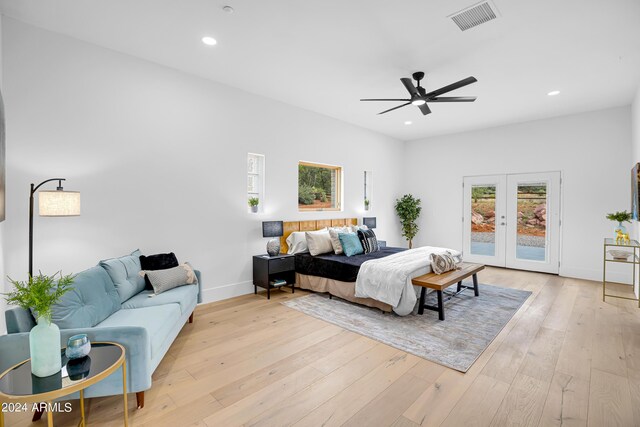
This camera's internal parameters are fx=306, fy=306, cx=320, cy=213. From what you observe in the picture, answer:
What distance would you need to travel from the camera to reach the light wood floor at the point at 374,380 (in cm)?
200

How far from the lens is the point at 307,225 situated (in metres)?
5.54

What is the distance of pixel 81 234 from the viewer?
3.24m

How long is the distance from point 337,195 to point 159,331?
14.8 feet

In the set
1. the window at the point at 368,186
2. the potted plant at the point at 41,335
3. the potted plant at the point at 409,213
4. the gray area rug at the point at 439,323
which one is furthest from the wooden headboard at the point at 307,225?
the potted plant at the point at 41,335

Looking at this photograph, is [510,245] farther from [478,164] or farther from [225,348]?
[225,348]

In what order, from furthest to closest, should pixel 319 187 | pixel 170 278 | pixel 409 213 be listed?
1. pixel 409 213
2. pixel 319 187
3. pixel 170 278

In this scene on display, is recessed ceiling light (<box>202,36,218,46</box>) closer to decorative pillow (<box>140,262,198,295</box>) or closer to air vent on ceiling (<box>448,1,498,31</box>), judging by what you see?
air vent on ceiling (<box>448,1,498,31</box>)

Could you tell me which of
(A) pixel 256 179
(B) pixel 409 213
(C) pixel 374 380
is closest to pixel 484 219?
(B) pixel 409 213

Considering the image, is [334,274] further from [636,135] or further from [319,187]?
[636,135]

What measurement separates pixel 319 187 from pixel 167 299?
3665 mm

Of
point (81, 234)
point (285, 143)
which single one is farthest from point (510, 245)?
point (81, 234)

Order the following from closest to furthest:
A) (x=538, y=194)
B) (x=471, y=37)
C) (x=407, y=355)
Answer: (x=407, y=355) → (x=471, y=37) → (x=538, y=194)

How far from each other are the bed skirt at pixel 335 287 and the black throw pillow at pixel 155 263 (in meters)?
1.98


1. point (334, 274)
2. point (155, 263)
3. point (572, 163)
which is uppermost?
point (572, 163)
